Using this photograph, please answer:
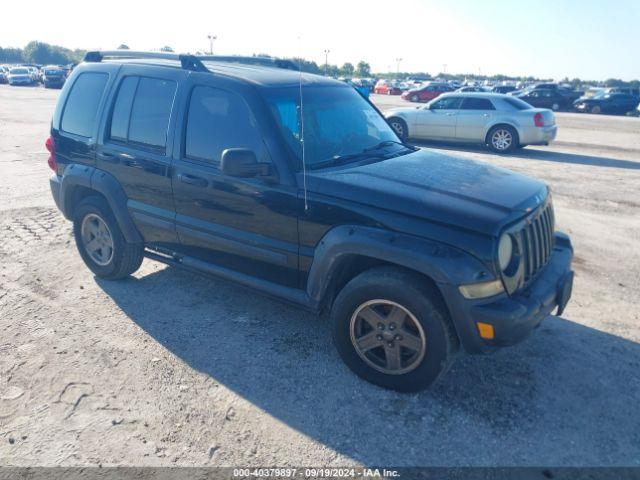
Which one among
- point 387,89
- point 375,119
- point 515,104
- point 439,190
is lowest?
point 387,89

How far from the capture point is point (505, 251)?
3.09m

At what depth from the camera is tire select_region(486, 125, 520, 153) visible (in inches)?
514

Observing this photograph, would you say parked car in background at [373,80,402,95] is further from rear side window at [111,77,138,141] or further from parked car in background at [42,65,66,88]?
rear side window at [111,77,138,141]

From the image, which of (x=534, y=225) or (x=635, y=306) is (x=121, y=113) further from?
(x=635, y=306)

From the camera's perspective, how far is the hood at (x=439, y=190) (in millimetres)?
3092

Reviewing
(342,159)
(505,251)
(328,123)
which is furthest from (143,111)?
(505,251)

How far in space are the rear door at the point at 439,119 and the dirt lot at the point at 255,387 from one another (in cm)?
902

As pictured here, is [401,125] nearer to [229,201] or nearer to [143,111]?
[143,111]

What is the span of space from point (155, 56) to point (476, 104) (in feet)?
34.8

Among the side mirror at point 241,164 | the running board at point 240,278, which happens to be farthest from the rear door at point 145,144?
the side mirror at point 241,164

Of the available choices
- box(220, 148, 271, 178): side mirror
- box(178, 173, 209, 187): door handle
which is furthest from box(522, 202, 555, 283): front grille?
box(178, 173, 209, 187): door handle

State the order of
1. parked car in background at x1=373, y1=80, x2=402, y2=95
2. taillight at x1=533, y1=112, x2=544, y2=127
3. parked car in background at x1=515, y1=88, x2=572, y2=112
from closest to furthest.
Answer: taillight at x1=533, y1=112, x2=544, y2=127, parked car in background at x1=515, y1=88, x2=572, y2=112, parked car in background at x1=373, y1=80, x2=402, y2=95

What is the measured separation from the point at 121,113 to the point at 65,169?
1.00m

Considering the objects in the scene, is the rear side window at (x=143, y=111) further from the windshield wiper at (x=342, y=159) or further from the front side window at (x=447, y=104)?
the front side window at (x=447, y=104)
